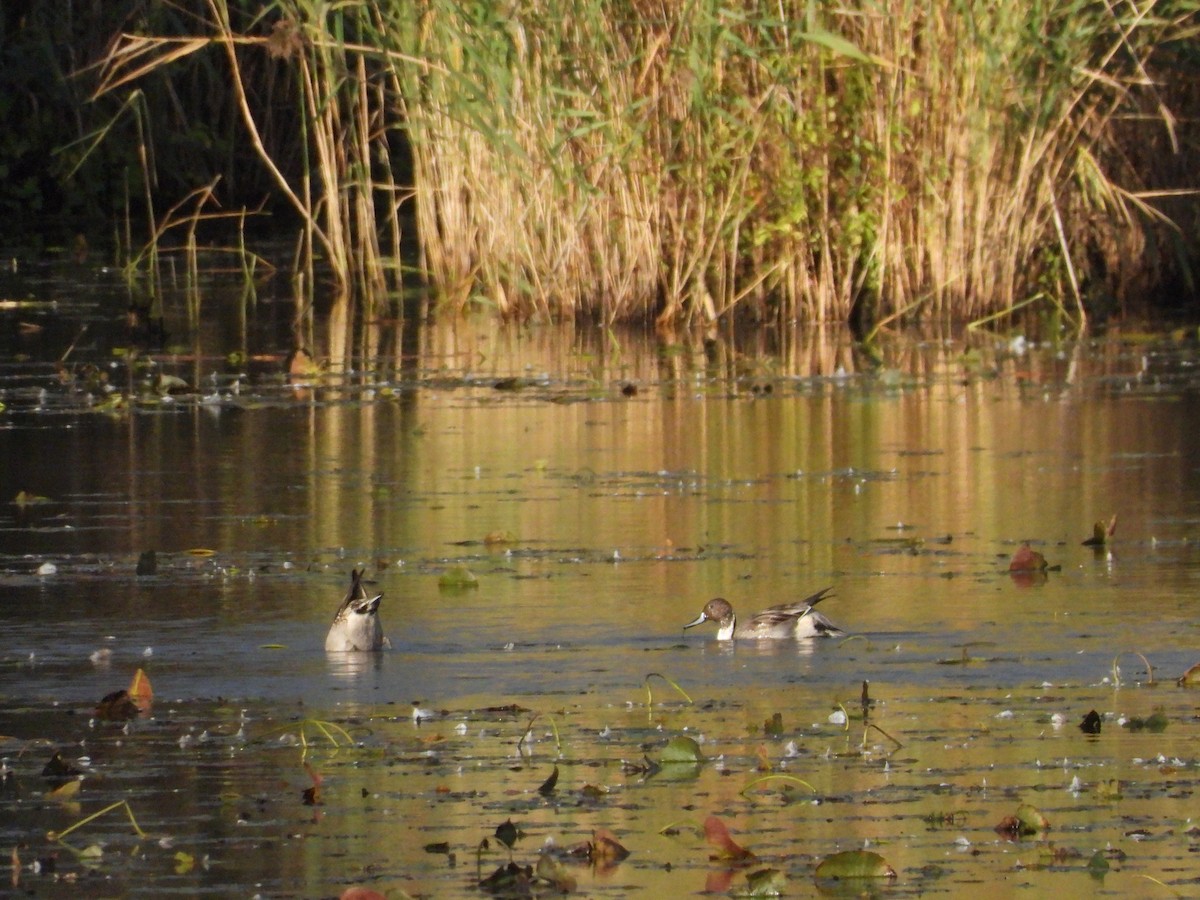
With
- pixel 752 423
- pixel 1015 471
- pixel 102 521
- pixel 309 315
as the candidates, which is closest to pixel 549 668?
pixel 102 521

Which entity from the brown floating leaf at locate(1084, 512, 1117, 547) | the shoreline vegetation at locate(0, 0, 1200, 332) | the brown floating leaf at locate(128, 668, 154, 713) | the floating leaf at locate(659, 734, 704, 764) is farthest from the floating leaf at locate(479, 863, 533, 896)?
the shoreline vegetation at locate(0, 0, 1200, 332)

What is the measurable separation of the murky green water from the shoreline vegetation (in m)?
1.75

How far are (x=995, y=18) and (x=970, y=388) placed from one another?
249 cm

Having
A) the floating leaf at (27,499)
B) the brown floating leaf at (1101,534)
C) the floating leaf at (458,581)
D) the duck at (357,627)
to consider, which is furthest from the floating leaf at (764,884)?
the floating leaf at (27,499)

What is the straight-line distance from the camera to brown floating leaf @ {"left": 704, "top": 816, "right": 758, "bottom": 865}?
4164 mm

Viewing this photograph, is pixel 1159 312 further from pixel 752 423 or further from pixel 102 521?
pixel 102 521

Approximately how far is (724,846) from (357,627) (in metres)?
1.83

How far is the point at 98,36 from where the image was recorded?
20406 mm

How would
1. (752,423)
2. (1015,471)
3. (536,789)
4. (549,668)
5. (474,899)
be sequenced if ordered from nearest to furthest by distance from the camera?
(474,899) < (536,789) < (549,668) < (1015,471) < (752,423)

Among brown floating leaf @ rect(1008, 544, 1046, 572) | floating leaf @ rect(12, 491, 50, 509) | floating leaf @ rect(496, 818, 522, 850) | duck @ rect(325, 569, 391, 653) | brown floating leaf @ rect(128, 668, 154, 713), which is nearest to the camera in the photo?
floating leaf @ rect(496, 818, 522, 850)

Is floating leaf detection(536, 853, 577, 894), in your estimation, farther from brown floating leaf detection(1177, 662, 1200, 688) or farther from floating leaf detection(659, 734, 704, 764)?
brown floating leaf detection(1177, 662, 1200, 688)

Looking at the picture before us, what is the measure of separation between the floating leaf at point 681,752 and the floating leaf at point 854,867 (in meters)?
0.75

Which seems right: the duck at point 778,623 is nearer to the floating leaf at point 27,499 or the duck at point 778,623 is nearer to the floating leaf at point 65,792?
the floating leaf at point 65,792

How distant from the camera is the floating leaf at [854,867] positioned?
13.3 ft
